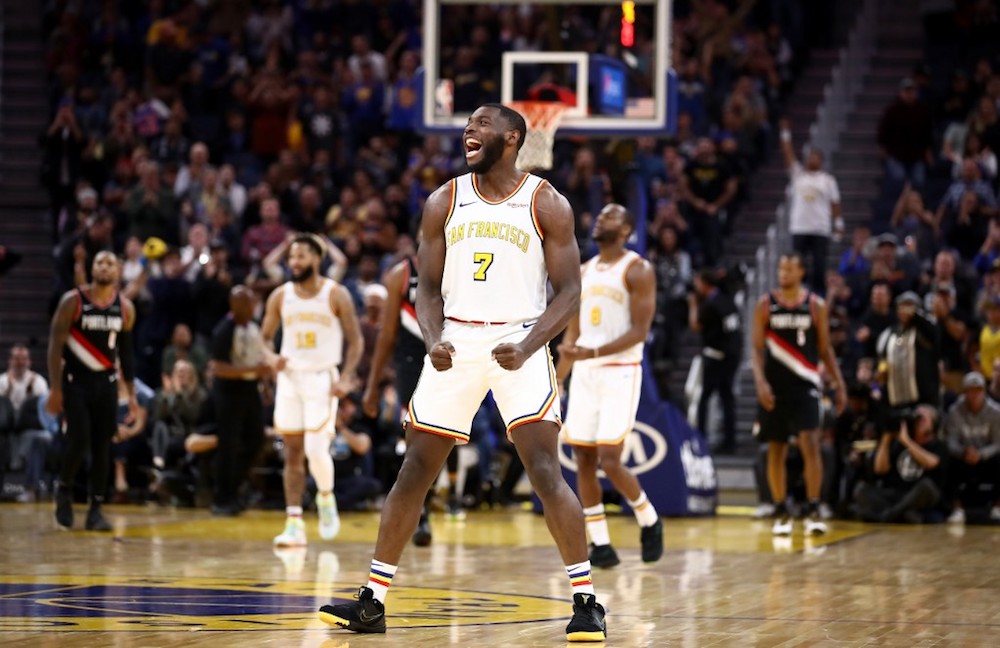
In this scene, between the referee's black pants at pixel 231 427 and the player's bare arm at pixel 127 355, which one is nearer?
the player's bare arm at pixel 127 355

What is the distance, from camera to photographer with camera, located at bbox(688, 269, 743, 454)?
17.9 metres

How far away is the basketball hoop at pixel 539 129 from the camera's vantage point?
1428cm

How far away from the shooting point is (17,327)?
22.3m

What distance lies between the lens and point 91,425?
13.9m

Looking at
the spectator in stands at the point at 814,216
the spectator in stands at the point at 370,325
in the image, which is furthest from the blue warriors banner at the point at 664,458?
the spectator in stands at the point at 814,216

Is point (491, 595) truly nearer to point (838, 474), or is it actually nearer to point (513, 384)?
point (513, 384)

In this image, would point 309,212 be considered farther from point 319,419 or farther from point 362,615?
point 362,615

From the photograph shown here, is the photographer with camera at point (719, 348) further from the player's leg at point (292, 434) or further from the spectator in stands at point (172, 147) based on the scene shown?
Result: the spectator in stands at point (172, 147)

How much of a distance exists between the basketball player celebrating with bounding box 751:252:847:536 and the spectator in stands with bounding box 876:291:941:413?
6.13 feet

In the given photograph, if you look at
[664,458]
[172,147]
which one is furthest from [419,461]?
[172,147]

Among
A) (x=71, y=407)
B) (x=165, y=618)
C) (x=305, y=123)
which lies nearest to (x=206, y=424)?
(x=71, y=407)

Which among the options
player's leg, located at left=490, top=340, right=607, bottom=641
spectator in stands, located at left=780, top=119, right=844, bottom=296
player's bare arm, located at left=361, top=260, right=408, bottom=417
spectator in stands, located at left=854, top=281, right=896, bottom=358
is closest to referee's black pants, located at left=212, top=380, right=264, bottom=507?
player's bare arm, located at left=361, top=260, right=408, bottom=417

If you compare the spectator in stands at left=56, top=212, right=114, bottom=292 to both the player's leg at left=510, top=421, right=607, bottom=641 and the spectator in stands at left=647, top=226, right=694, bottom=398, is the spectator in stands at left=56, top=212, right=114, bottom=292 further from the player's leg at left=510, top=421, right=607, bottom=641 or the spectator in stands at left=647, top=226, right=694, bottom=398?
the player's leg at left=510, top=421, right=607, bottom=641

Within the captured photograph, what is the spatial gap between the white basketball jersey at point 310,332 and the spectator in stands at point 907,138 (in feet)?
35.3
